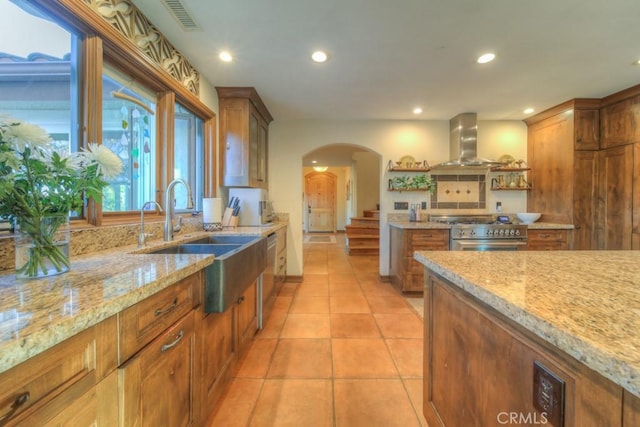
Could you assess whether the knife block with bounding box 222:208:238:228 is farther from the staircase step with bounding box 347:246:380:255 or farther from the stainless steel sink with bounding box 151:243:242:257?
the staircase step with bounding box 347:246:380:255

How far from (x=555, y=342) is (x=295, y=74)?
9.00 ft

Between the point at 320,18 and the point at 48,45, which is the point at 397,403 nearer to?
the point at 320,18

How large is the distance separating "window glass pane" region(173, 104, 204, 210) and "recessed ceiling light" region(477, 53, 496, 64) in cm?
277

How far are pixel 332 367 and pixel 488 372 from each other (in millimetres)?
1287

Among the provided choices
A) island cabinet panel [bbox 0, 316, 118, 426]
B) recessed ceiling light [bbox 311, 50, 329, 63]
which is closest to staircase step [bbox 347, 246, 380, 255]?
recessed ceiling light [bbox 311, 50, 329, 63]

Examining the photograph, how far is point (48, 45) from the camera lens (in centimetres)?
137

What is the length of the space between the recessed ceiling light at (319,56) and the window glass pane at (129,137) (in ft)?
4.53

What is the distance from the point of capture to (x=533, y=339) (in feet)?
2.23

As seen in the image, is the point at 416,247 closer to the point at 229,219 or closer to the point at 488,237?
A: the point at 488,237

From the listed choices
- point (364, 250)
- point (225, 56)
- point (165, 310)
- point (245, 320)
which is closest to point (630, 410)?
point (165, 310)

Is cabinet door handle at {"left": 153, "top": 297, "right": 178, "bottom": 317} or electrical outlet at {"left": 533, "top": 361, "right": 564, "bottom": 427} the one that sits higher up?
cabinet door handle at {"left": 153, "top": 297, "right": 178, "bottom": 317}

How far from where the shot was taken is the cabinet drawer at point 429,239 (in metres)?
3.31

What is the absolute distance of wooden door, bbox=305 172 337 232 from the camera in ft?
34.2

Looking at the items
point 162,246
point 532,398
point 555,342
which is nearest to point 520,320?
point 555,342
